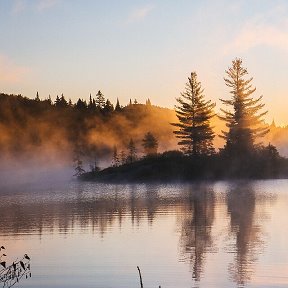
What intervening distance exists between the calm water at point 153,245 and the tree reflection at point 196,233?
30 mm

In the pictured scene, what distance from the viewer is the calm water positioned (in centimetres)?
1485

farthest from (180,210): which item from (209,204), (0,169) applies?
(0,169)

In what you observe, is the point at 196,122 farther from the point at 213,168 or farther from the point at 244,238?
the point at 244,238

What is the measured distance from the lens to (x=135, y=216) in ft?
99.2

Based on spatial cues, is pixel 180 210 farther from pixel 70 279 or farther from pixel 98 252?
pixel 70 279

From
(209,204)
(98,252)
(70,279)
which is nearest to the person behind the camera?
(70,279)

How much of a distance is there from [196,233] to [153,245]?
3484 millimetres

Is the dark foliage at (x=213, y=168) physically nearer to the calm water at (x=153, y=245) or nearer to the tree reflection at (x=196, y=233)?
the tree reflection at (x=196, y=233)

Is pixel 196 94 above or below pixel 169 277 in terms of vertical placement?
above

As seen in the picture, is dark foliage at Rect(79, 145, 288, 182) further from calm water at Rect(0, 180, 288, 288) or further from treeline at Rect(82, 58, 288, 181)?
calm water at Rect(0, 180, 288, 288)

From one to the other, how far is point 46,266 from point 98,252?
2.36 m

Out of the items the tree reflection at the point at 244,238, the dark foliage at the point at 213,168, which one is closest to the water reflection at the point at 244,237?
the tree reflection at the point at 244,238

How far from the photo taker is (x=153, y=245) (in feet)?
66.2

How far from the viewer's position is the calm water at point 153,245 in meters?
14.9
